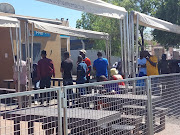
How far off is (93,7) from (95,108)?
3183 millimetres

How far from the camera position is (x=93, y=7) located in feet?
21.7

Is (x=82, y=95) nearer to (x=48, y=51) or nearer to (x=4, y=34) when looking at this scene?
(x=4, y=34)

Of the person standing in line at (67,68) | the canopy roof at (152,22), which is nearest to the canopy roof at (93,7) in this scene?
the canopy roof at (152,22)

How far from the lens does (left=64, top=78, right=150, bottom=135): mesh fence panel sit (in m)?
3.69

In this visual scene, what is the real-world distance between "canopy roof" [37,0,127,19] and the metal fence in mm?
2031

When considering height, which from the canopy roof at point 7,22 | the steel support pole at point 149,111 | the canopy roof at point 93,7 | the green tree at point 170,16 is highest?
the green tree at point 170,16

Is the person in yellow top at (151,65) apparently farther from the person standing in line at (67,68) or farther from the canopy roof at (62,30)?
the canopy roof at (62,30)

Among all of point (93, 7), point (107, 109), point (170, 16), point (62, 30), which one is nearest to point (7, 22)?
point (93, 7)

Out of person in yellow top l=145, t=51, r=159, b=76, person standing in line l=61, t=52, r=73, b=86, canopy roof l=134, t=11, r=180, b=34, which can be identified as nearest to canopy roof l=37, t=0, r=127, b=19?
canopy roof l=134, t=11, r=180, b=34

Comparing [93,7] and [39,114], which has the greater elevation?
[93,7]

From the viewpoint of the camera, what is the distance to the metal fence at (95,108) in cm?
338

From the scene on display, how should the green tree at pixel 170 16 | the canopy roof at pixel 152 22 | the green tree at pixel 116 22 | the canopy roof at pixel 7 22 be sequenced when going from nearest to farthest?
the canopy roof at pixel 7 22, the canopy roof at pixel 152 22, the green tree at pixel 170 16, the green tree at pixel 116 22

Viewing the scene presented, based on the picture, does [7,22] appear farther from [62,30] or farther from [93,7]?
[62,30]

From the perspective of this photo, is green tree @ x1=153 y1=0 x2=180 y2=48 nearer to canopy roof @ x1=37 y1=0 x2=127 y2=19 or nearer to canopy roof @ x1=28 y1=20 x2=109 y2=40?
canopy roof @ x1=28 y1=20 x2=109 y2=40
